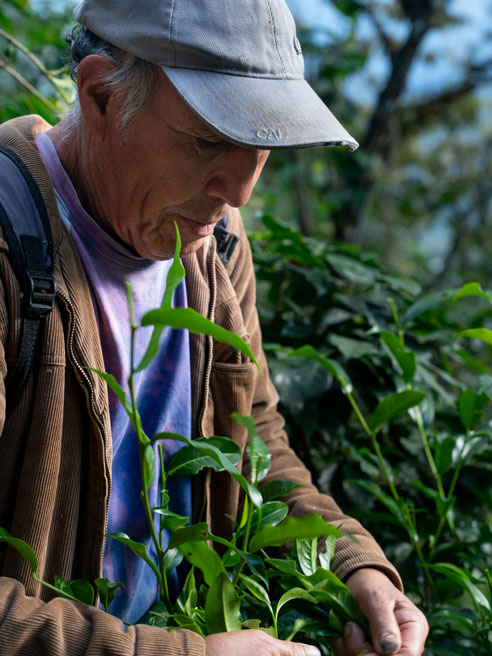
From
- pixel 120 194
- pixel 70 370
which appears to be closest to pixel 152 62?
pixel 120 194

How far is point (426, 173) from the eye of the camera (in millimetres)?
7973

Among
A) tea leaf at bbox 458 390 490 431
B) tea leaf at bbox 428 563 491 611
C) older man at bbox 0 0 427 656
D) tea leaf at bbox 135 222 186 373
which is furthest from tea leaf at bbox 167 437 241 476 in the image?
tea leaf at bbox 458 390 490 431

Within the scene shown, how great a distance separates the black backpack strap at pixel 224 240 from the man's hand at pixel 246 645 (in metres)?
0.72

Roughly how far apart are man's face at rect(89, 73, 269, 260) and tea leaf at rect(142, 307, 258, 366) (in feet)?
1.16

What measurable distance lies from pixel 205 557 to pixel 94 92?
705 mm

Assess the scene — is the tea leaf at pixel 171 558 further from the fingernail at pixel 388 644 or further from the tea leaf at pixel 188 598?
the fingernail at pixel 388 644

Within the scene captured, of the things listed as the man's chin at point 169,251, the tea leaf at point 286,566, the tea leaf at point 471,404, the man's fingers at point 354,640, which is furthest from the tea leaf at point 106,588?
the tea leaf at point 471,404

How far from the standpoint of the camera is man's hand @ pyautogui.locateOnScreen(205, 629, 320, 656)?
854mm

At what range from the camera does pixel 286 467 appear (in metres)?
1.37

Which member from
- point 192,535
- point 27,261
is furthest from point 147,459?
point 27,261

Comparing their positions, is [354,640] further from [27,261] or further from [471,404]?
[27,261]

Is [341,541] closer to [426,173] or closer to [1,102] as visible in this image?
[1,102]

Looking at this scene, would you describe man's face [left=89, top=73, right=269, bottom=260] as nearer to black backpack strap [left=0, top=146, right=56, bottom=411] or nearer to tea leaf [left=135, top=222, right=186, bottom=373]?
black backpack strap [left=0, top=146, right=56, bottom=411]

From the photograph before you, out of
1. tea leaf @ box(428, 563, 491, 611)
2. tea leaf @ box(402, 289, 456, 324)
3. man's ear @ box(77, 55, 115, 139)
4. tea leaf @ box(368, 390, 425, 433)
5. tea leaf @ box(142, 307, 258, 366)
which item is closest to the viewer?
tea leaf @ box(142, 307, 258, 366)
